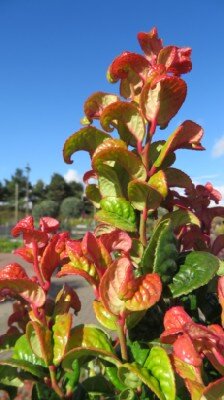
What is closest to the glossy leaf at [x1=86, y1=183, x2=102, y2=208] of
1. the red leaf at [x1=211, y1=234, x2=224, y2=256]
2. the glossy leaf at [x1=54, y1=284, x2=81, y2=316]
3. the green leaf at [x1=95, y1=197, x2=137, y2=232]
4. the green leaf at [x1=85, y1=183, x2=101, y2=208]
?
the green leaf at [x1=85, y1=183, x2=101, y2=208]

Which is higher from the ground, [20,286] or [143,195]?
[143,195]

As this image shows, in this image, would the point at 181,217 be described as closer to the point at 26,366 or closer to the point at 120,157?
the point at 120,157

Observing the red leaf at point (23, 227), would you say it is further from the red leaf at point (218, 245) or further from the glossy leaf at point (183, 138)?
the red leaf at point (218, 245)

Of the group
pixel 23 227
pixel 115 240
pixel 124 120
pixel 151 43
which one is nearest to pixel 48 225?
pixel 23 227

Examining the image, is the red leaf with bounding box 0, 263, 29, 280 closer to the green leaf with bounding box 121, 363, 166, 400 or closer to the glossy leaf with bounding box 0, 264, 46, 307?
the glossy leaf with bounding box 0, 264, 46, 307

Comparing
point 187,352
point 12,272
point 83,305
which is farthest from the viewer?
point 83,305

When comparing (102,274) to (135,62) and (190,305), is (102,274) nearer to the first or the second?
(190,305)

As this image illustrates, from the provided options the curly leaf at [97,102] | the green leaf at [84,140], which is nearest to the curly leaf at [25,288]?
the green leaf at [84,140]
